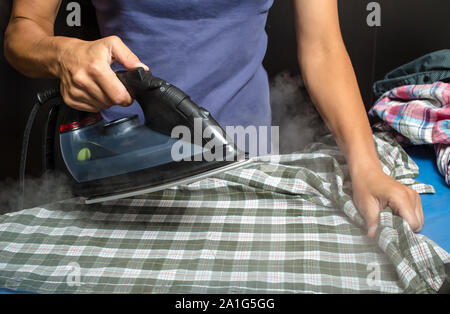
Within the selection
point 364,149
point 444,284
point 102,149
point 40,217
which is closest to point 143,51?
point 102,149

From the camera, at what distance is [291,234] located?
2.31 feet

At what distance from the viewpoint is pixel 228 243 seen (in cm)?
69

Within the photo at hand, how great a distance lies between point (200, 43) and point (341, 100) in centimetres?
Result: 32

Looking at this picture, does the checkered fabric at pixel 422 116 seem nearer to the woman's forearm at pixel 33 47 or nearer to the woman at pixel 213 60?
the woman at pixel 213 60

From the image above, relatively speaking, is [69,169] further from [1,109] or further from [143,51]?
[1,109]

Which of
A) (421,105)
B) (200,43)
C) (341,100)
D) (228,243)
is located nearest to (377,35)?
(421,105)

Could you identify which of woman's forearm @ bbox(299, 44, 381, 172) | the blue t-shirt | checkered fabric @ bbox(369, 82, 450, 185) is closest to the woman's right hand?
the blue t-shirt

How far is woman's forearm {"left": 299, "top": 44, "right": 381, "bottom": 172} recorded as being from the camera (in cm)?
83

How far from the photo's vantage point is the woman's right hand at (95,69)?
646 mm

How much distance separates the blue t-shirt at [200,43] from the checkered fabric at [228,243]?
0.20 m

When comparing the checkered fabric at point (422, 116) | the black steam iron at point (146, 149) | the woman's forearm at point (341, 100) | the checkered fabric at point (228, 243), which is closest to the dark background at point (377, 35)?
the checkered fabric at point (422, 116)

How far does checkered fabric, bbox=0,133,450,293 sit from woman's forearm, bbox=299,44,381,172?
0.19ft

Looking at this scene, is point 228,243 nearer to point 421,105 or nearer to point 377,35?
point 421,105
